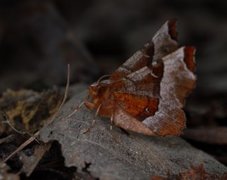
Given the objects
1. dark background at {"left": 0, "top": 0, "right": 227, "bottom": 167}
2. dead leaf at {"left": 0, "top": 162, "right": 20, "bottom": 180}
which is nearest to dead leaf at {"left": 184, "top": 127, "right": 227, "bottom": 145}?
dark background at {"left": 0, "top": 0, "right": 227, "bottom": 167}

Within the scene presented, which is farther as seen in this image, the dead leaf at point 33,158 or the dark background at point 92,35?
the dark background at point 92,35

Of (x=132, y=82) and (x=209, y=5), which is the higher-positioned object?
(x=209, y=5)

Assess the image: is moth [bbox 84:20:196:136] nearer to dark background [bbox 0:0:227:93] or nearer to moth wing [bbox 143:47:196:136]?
moth wing [bbox 143:47:196:136]

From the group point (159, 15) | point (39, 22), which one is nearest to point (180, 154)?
point (39, 22)

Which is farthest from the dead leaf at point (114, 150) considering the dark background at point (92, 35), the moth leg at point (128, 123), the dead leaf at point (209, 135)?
the dark background at point (92, 35)

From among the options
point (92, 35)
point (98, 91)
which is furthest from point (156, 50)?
point (92, 35)

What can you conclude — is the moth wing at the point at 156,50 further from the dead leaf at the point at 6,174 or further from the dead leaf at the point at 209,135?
the dead leaf at the point at 6,174

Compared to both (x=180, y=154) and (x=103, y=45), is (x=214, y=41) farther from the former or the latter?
(x=180, y=154)

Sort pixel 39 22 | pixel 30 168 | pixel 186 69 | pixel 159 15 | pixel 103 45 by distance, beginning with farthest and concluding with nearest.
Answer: pixel 159 15, pixel 103 45, pixel 39 22, pixel 186 69, pixel 30 168
